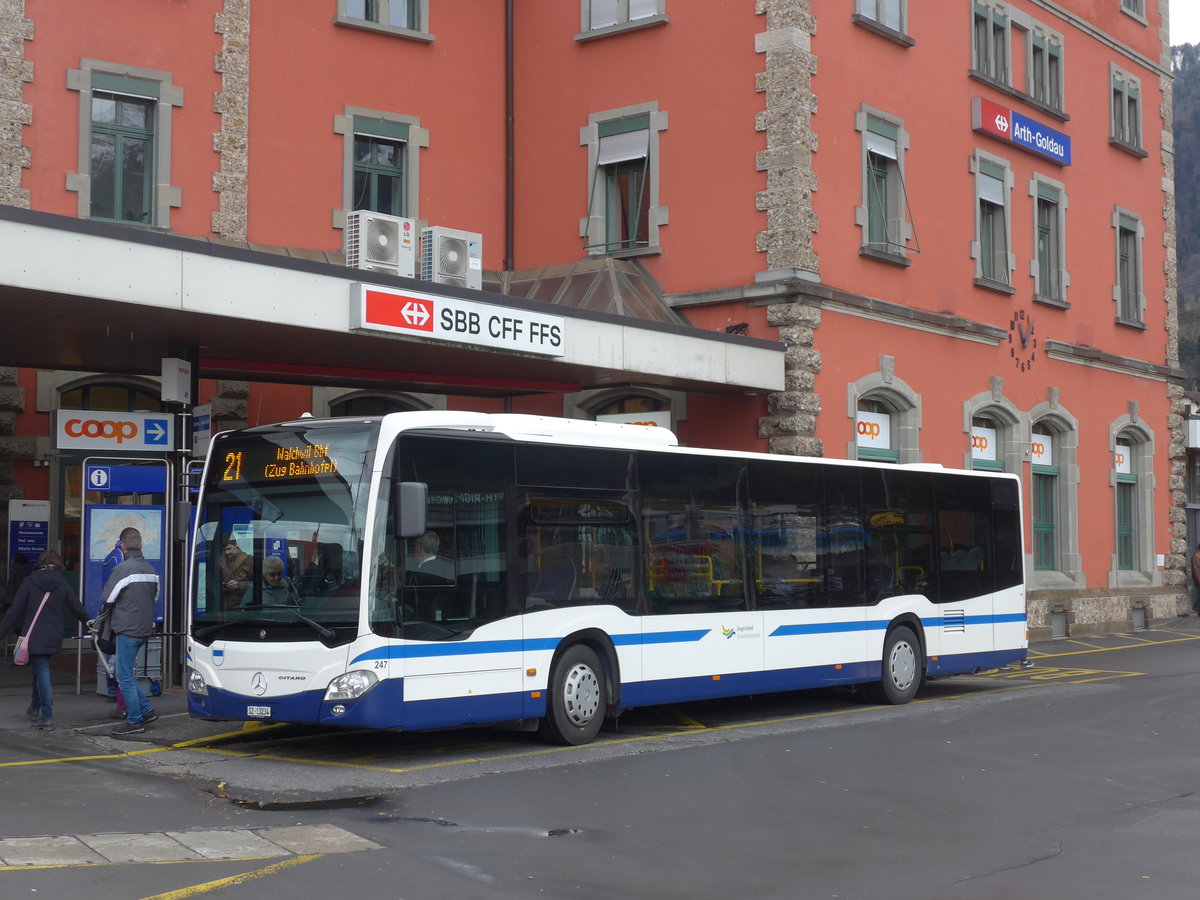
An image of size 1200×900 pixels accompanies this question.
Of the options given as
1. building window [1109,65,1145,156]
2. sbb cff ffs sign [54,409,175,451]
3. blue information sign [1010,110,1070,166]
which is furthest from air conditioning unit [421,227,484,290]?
building window [1109,65,1145,156]

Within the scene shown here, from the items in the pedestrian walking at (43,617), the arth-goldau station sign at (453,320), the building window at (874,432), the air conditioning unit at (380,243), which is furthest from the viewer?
the building window at (874,432)

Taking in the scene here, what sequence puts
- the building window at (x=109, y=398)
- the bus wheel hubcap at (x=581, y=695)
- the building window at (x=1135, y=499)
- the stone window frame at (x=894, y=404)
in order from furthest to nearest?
the building window at (x=1135, y=499) < the stone window frame at (x=894, y=404) < the building window at (x=109, y=398) < the bus wheel hubcap at (x=581, y=695)

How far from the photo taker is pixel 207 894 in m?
7.16

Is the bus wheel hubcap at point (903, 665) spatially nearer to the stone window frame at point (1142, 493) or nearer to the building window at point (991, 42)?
the building window at point (991, 42)

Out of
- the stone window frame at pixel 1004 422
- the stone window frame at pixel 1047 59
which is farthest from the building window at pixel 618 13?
the stone window frame at pixel 1004 422

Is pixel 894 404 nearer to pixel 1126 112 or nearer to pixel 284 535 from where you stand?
pixel 1126 112

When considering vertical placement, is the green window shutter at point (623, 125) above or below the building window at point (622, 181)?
above

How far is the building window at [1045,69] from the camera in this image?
26.8 meters

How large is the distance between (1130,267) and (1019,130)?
5.71 metres

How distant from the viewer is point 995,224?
2589 cm

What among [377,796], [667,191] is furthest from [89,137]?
[377,796]

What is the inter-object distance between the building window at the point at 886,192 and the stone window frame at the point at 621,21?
11.3ft

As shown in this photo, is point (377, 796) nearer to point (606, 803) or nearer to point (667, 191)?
point (606, 803)

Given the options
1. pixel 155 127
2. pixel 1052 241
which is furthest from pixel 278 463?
pixel 1052 241
